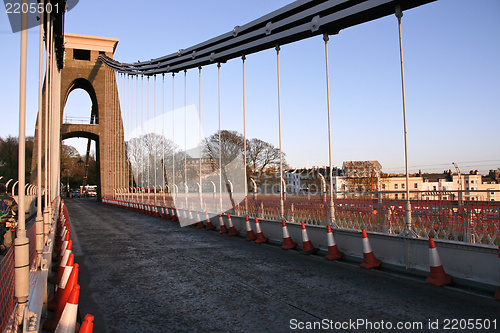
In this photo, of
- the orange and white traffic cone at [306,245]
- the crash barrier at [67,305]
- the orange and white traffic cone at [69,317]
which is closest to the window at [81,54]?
the orange and white traffic cone at [306,245]

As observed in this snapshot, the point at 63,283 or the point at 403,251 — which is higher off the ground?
the point at 63,283

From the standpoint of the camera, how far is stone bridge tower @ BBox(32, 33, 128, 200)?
47.9 meters

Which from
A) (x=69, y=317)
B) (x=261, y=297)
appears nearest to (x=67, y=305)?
(x=69, y=317)

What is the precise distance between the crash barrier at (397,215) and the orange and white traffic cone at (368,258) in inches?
25.9

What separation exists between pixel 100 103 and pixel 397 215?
47021 millimetres

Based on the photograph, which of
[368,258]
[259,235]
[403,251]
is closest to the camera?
[403,251]

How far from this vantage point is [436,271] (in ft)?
20.8

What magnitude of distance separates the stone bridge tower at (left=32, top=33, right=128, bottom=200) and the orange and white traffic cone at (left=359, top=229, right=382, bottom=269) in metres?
42.7

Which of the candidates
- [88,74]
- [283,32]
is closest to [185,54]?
[283,32]

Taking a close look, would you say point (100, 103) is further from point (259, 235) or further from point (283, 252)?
point (283, 252)

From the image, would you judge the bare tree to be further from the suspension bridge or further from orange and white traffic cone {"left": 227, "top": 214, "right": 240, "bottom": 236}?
orange and white traffic cone {"left": 227, "top": 214, "right": 240, "bottom": 236}

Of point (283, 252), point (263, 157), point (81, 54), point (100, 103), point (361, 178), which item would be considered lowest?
point (283, 252)

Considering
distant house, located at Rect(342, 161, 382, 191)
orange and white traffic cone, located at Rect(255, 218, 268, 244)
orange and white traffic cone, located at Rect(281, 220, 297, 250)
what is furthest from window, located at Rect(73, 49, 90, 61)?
orange and white traffic cone, located at Rect(281, 220, 297, 250)

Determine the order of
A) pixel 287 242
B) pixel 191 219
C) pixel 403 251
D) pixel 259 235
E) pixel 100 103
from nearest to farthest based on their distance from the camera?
pixel 403 251 < pixel 287 242 < pixel 259 235 < pixel 191 219 < pixel 100 103
